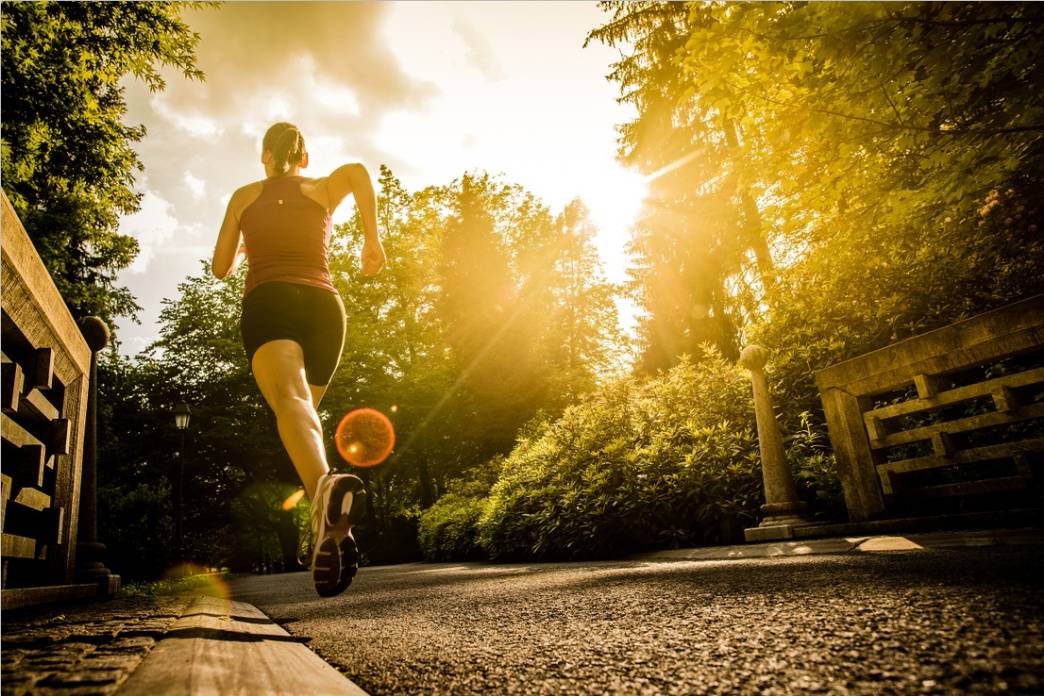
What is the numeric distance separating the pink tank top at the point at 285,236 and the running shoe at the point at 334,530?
1093 mm

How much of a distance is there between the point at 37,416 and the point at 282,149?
7.02ft

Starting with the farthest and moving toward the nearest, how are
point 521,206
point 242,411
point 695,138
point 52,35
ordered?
point 521,206 < point 242,411 < point 695,138 < point 52,35

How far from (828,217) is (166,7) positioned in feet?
42.8

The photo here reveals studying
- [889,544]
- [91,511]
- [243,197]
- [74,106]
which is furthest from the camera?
[74,106]

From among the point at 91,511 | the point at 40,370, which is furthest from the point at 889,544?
the point at 91,511

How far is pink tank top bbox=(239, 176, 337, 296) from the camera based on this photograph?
8.96 ft

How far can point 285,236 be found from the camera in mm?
2781

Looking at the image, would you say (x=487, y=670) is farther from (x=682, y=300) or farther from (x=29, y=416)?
(x=682, y=300)

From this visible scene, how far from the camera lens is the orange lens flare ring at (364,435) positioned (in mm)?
22328

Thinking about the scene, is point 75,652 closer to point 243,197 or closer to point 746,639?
point 746,639

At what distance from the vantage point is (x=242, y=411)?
24000 mm

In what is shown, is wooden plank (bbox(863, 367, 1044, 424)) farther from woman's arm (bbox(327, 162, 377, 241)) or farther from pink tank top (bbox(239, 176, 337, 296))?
pink tank top (bbox(239, 176, 337, 296))

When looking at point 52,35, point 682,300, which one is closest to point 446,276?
point 682,300

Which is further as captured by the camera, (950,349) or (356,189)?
(950,349)
